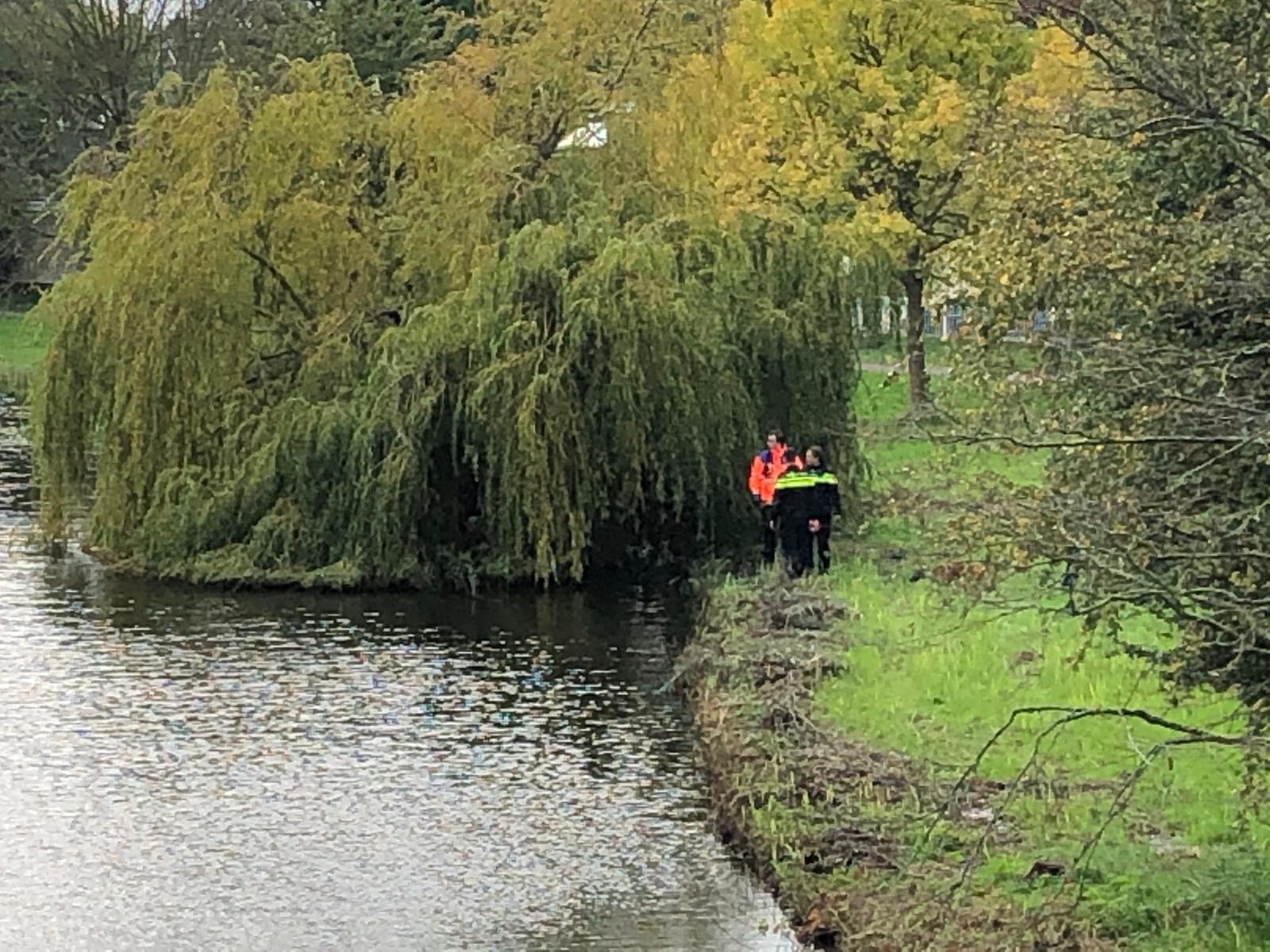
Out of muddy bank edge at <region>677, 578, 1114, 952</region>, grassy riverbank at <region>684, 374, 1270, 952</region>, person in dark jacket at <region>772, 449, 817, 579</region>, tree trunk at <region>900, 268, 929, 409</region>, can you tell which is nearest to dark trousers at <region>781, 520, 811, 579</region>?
person in dark jacket at <region>772, 449, 817, 579</region>

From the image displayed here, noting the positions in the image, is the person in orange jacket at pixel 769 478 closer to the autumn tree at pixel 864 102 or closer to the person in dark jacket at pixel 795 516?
the person in dark jacket at pixel 795 516

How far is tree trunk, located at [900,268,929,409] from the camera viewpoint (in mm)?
19734

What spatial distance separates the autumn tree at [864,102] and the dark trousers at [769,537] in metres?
10.1

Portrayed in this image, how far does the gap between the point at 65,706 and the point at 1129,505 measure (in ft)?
32.2

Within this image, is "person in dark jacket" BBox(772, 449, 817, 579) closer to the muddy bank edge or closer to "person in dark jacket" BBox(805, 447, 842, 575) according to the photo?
"person in dark jacket" BBox(805, 447, 842, 575)

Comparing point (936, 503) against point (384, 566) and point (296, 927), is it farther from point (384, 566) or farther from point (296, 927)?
point (384, 566)

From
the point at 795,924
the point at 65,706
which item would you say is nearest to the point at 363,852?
the point at 795,924

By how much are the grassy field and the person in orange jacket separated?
2.10 meters

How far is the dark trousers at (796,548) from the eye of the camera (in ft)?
61.4

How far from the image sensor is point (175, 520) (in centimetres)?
2056

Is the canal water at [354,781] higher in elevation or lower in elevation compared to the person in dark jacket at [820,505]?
lower

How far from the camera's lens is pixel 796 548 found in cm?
1888

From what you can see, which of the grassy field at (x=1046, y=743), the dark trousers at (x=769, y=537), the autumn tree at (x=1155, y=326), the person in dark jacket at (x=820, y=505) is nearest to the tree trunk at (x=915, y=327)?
the person in dark jacket at (x=820, y=505)

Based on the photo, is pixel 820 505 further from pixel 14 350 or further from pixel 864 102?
pixel 14 350
